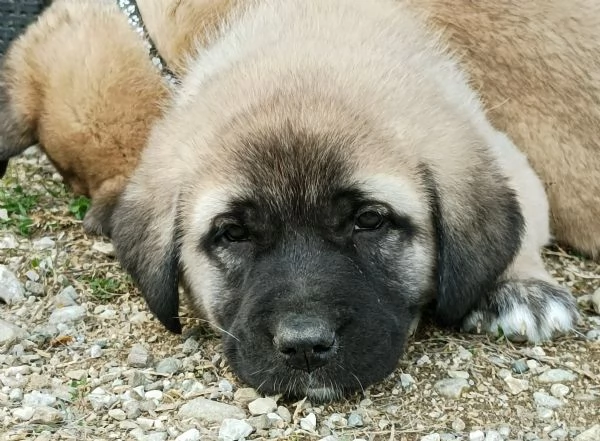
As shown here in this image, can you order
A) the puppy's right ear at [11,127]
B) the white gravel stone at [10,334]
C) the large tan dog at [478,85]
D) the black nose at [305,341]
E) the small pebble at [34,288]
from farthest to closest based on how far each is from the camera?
the puppy's right ear at [11,127]
the large tan dog at [478,85]
the small pebble at [34,288]
the white gravel stone at [10,334]
the black nose at [305,341]

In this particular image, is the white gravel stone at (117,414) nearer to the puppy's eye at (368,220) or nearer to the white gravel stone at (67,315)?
the white gravel stone at (67,315)

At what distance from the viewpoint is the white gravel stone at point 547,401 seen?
362cm

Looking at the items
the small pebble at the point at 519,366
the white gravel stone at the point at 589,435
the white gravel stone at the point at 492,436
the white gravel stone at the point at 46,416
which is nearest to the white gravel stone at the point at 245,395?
the white gravel stone at the point at 46,416

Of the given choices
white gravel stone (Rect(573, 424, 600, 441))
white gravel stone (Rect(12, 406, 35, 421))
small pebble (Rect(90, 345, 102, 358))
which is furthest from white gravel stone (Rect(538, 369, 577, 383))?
white gravel stone (Rect(12, 406, 35, 421))

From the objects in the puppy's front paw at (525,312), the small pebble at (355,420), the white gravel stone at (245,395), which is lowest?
the white gravel stone at (245,395)

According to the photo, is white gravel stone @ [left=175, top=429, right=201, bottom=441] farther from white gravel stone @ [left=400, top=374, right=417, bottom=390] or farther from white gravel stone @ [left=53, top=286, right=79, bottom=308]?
white gravel stone @ [left=53, top=286, right=79, bottom=308]

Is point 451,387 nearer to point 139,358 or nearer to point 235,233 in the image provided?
point 235,233

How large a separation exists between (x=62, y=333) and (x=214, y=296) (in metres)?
0.84

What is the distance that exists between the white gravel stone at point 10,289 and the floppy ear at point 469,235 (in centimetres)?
197

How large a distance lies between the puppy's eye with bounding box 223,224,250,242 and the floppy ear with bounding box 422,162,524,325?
687 millimetres

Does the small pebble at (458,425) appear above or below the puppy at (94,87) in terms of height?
below

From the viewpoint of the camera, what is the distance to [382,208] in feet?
11.9

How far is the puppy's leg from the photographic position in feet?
13.5

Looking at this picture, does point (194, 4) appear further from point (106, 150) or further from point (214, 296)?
point (214, 296)
